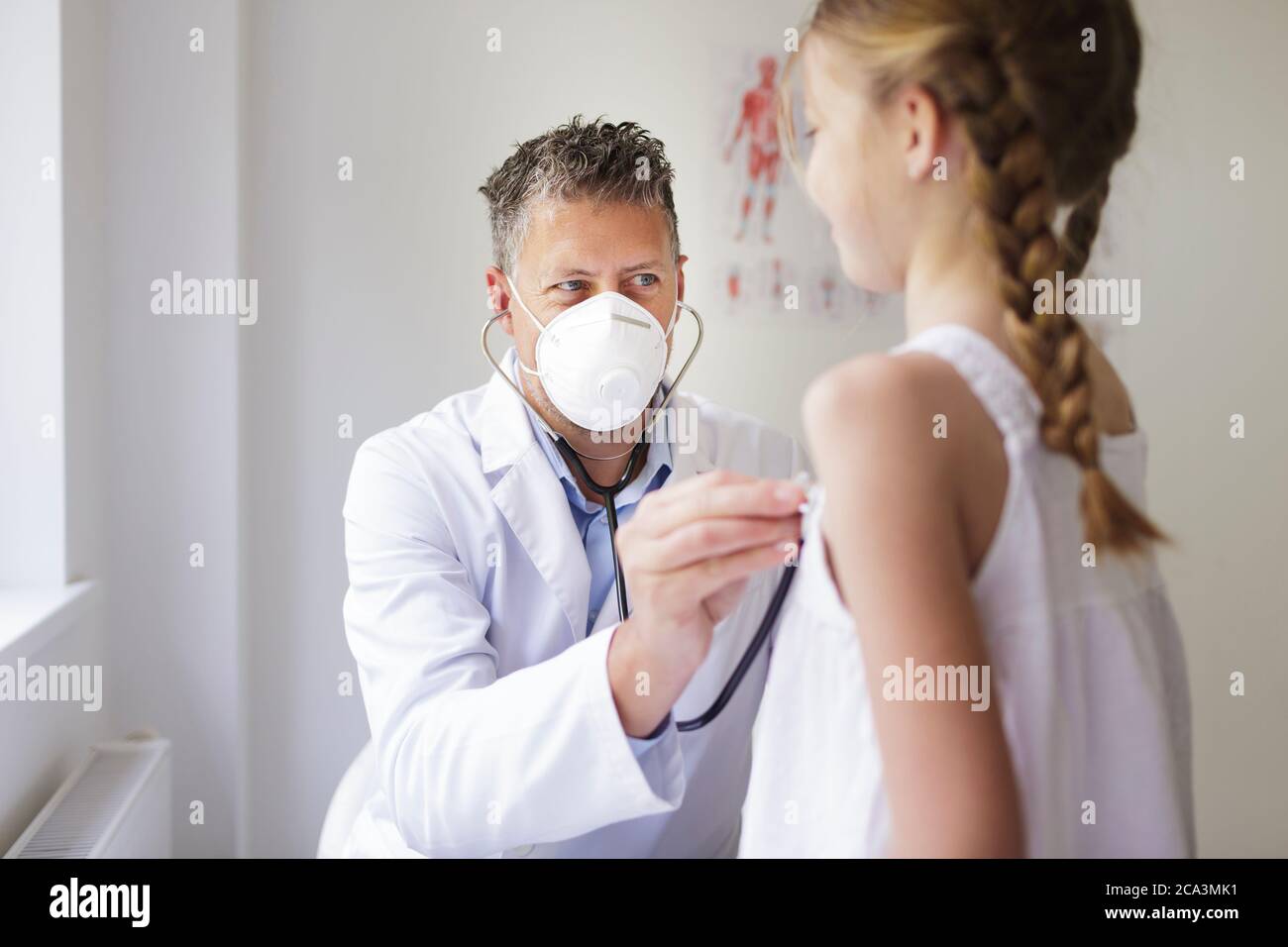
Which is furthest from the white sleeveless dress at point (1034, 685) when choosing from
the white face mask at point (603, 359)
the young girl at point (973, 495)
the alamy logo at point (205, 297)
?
the alamy logo at point (205, 297)

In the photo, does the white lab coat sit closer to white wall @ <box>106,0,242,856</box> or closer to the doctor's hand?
the doctor's hand

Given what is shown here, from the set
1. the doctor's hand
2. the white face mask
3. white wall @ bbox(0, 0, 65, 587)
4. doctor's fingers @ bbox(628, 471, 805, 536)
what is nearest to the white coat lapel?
the white face mask

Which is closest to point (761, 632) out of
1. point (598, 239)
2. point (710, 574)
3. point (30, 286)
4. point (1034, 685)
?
point (710, 574)

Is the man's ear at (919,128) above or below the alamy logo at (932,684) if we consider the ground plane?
above

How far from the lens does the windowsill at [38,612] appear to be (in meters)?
1.17

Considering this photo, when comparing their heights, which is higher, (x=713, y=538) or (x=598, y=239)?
(x=598, y=239)

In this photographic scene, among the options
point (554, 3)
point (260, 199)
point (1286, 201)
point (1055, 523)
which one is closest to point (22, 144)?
point (260, 199)

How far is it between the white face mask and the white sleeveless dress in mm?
359

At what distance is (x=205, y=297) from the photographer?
4.71ft

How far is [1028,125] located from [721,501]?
27cm

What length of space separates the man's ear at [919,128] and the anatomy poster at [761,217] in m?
0.71

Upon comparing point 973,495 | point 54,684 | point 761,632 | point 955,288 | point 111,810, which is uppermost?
point 955,288
